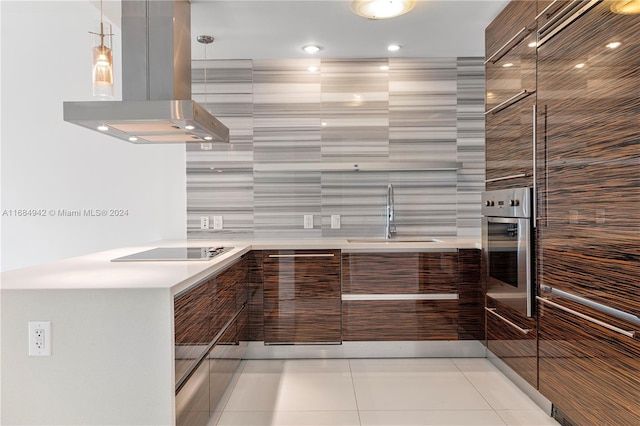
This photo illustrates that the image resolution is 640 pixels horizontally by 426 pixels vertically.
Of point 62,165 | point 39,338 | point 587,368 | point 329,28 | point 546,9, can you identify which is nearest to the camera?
point 39,338

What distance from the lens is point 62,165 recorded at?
3.86 metres

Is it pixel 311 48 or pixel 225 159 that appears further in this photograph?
pixel 225 159

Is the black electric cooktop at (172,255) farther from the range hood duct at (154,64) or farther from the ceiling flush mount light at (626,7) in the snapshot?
the ceiling flush mount light at (626,7)

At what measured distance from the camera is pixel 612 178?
70.7 inches

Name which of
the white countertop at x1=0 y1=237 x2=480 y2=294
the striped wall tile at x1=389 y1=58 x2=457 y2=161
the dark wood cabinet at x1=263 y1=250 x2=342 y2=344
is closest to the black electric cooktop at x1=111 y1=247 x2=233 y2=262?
the white countertop at x1=0 y1=237 x2=480 y2=294

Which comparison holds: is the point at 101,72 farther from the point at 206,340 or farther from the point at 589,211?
the point at 589,211

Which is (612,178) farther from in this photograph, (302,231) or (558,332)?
(302,231)

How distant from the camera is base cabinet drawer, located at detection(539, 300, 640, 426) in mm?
1729

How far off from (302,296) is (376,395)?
0.92 meters

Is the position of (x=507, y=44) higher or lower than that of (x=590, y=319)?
higher

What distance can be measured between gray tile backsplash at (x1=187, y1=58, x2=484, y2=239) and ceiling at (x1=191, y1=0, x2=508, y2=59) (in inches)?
6.3

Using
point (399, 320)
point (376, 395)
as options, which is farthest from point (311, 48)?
point (376, 395)

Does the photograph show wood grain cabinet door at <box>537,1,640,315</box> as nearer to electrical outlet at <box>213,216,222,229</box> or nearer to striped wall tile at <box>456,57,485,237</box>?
striped wall tile at <box>456,57,485,237</box>

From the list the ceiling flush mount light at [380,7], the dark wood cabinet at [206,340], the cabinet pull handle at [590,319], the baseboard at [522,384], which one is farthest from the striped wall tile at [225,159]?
the cabinet pull handle at [590,319]
